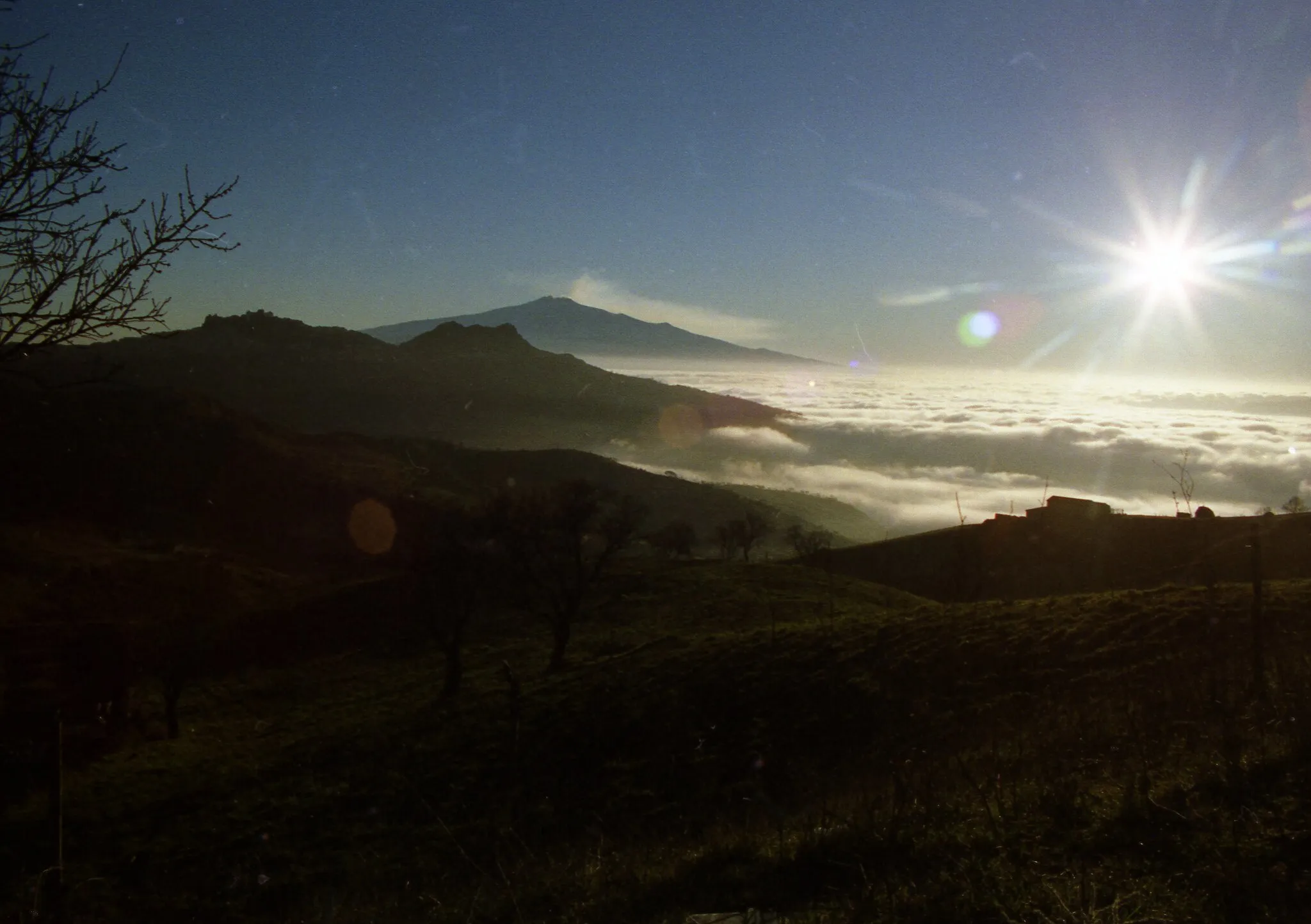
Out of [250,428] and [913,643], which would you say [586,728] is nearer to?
[913,643]

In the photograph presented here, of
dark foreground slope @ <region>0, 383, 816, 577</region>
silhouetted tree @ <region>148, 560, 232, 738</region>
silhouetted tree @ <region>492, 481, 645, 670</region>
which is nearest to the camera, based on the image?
silhouetted tree @ <region>148, 560, 232, 738</region>

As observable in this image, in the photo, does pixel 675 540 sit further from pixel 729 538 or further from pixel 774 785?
pixel 774 785

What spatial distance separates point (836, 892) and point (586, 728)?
15.6 m

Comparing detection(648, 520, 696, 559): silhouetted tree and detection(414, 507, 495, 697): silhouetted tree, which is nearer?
detection(414, 507, 495, 697): silhouetted tree

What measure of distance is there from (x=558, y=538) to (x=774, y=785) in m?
22.5

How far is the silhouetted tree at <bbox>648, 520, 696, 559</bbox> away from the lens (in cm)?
8300

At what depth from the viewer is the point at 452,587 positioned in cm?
3225

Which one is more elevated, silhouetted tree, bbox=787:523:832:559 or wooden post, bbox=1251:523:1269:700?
wooden post, bbox=1251:523:1269:700

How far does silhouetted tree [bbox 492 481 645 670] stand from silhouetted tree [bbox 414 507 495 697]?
1.62 m

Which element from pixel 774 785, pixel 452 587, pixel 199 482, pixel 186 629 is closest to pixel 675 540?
pixel 452 587

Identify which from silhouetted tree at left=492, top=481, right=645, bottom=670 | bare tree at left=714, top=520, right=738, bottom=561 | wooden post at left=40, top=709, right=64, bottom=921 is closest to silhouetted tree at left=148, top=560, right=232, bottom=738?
silhouetted tree at left=492, top=481, right=645, bottom=670

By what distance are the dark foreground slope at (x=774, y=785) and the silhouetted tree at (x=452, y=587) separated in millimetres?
1546

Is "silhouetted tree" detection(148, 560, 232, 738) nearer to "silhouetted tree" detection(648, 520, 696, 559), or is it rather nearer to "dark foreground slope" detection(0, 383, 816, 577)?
"dark foreground slope" detection(0, 383, 816, 577)

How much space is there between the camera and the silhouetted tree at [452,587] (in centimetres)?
3081
